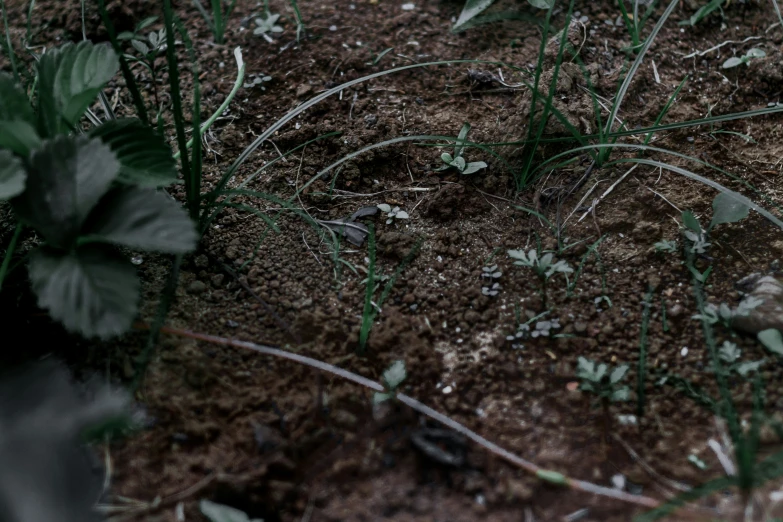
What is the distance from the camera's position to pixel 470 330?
4.09 ft

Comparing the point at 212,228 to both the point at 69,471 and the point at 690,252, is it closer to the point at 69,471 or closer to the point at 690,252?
the point at 69,471

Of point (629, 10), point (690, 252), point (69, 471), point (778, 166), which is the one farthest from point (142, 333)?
point (629, 10)

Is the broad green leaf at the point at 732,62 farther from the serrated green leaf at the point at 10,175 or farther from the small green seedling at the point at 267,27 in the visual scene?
the serrated green leaf at the point at 10,175

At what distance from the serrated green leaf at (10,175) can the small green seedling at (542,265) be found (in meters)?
0.87

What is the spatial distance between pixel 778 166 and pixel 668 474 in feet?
2.85

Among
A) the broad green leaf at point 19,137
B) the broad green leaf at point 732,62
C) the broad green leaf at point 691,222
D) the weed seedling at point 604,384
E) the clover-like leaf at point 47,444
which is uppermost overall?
the broad green leaf at point 19,137

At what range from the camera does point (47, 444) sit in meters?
0.98

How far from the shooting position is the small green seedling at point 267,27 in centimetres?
178

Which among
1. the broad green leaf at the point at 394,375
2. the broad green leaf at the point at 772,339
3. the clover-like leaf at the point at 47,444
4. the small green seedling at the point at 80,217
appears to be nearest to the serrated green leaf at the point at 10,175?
the small green seedling at the point at 80,217

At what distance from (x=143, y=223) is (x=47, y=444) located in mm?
373

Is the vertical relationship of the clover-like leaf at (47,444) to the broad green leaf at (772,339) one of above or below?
above

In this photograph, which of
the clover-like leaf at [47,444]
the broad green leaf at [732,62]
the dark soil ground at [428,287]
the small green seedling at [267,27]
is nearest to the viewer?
the clover-like leaf at [47,444]

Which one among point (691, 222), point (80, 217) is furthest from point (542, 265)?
point (80, 217)

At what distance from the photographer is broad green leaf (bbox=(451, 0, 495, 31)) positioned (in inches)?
67.7
